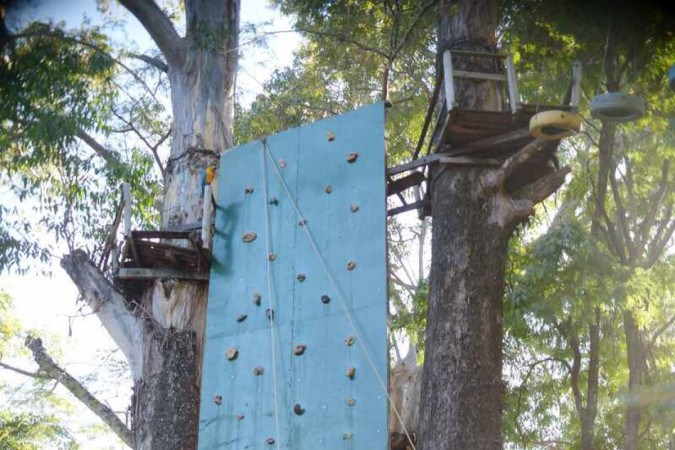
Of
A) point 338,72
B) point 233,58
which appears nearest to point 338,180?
point 233,58

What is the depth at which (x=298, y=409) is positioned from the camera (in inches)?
337

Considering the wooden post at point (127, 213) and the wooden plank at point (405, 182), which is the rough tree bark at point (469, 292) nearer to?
the wooden plank at point (405, 182)

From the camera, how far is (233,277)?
9734mm

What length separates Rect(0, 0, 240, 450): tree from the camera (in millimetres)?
→ 10109

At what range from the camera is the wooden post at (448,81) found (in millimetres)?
8961

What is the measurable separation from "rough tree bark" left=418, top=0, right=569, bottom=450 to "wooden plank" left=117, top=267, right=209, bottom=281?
2.80m

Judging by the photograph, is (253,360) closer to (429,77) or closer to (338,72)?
(429,77)

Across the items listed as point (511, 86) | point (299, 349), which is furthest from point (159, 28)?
point (299, 349)

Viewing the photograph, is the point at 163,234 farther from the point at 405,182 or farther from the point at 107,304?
the point at 405,182

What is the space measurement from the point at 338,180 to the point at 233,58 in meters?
4.23

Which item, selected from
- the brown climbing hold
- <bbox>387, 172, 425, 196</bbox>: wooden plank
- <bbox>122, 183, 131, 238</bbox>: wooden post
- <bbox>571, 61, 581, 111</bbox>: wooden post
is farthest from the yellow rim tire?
<bbox>122, 183, 131, 238</bbox>: wooden post

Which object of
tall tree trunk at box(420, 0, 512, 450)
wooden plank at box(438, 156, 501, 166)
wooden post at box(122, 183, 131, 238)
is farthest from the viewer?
wooden post at box(122, 183, 131, 238)

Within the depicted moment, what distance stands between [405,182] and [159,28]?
15.6ft

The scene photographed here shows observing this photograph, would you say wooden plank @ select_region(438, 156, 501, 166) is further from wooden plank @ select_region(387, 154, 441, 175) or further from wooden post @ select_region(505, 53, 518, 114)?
wooden post @ select_region(505, 53, 518, 114)
